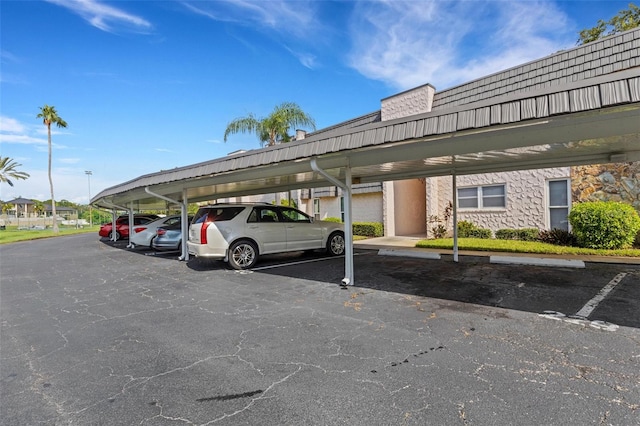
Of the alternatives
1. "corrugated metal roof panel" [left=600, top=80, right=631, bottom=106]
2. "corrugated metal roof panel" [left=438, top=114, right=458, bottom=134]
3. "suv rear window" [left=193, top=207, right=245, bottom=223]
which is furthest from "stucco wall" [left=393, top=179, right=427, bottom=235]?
"corrugated metal roof panel" [left=600, top=80, right=631, bottom=106]

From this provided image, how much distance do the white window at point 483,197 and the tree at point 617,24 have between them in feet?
28.2

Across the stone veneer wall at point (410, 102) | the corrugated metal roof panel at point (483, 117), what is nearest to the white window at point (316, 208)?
the stone veneer wall at point (410, 102)

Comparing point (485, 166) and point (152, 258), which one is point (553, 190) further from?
point (152, 258)

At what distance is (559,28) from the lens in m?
14.3

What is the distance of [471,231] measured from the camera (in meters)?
14.2

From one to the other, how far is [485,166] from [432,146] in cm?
420

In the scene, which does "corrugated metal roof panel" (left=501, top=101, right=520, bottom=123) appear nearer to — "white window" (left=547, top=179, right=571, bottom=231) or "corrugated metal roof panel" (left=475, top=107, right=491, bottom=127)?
"corrugated metal roof panel" (left=475, top=107, right=491, bottom=127)

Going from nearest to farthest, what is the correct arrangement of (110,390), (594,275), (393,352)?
(110,390) < (393,352) < (594,275)

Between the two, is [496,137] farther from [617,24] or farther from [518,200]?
[617,24]

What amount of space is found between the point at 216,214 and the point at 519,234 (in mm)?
11040

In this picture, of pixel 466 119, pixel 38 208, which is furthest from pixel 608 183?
pixel 38 208

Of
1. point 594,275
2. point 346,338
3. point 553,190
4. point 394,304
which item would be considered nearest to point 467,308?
point 394,304

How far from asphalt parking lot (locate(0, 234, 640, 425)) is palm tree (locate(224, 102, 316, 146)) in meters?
13.8

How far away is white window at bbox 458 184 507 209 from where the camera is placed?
1374 cm
